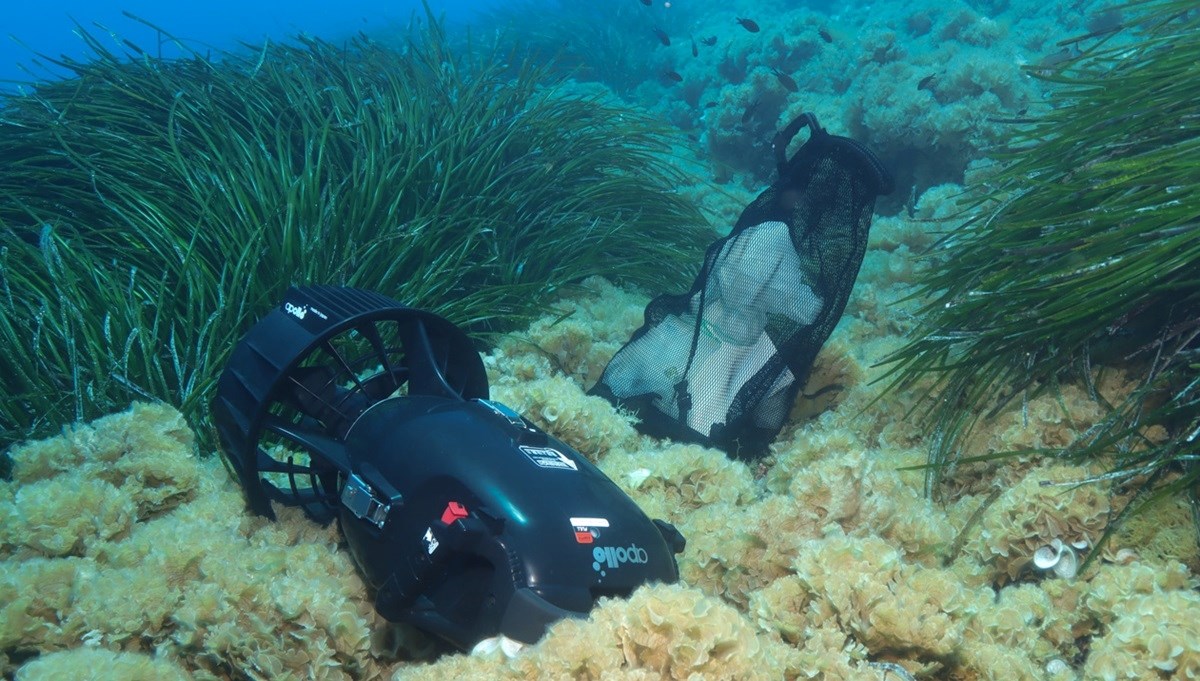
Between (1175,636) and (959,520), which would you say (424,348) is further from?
(1175,636)

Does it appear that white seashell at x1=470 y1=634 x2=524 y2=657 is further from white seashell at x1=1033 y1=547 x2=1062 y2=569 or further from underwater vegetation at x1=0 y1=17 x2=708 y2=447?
underwater vegetation at x1=0 y1=17 x2=708 y2=447

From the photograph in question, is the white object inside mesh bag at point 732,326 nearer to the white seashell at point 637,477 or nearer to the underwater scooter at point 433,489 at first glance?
the white seashell at point 637,477

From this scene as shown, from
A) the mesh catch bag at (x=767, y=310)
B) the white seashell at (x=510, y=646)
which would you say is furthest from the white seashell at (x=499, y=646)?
the mesh catch bag at (x=767, y=310)

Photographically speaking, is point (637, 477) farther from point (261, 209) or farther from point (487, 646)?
point (261, 209)

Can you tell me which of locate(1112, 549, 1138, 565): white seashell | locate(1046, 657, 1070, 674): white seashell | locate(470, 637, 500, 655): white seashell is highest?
locate(470, 637, 500, 655): white seashell

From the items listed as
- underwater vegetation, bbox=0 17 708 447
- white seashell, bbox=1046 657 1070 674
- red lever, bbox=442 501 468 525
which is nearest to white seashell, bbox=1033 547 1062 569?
white seashell, bbox=1046 657 1070 674

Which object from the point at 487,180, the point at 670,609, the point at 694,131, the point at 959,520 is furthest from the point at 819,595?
the point at 694,131

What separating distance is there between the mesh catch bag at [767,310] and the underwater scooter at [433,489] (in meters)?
1.34

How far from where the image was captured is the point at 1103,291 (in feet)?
6.68

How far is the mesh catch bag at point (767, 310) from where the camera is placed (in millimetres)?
3105

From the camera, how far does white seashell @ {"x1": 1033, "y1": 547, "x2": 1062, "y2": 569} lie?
191 centimetres

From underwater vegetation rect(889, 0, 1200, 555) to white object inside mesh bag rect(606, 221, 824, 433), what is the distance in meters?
0.62

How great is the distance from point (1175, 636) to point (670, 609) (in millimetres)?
1110

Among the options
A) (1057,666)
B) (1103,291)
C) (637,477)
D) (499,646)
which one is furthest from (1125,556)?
(499,646)
